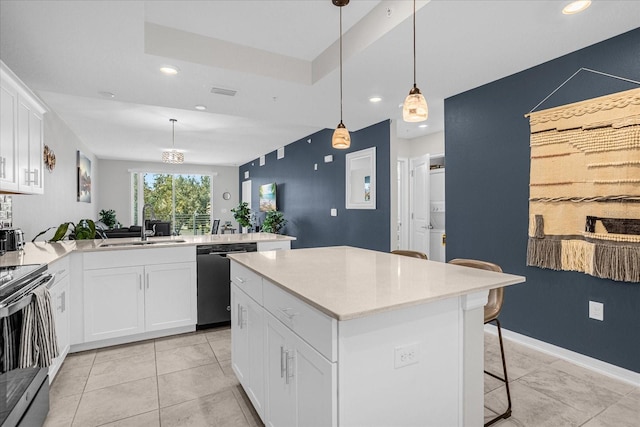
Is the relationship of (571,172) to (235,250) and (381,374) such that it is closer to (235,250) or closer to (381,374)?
(381,374)

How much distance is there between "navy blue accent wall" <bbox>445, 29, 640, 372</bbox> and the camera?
241cm

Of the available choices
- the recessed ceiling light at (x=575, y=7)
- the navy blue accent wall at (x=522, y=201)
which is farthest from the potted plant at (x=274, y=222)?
the recessed ceiling light at (x=575, y=7)

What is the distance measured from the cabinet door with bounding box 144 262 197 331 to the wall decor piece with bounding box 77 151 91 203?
4324 millimetres

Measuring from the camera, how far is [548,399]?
2.14 m

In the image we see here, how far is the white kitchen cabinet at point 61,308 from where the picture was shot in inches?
91.6

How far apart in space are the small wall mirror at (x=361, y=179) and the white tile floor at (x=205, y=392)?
256cm

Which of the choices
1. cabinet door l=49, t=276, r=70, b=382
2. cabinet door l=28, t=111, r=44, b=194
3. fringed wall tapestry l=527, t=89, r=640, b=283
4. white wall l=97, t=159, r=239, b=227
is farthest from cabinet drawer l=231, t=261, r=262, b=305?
white wall l=97, t=159, r=239, b=227

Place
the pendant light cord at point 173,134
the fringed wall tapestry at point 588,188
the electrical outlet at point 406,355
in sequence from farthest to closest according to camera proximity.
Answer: the pendant light cord at point 173,134 → the fringed wall tapestry at point 588,188 → the electrical outlet at point 406,355

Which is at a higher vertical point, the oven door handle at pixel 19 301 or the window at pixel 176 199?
the window at pixel 176 199

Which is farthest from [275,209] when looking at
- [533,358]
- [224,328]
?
[533,358]

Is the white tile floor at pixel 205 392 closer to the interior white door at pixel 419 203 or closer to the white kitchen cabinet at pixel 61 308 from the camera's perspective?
the white kitchen cabinet at pixel 61 308

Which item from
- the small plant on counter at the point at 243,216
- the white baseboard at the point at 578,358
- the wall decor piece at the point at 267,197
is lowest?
the white baseboard at the point at 578,358

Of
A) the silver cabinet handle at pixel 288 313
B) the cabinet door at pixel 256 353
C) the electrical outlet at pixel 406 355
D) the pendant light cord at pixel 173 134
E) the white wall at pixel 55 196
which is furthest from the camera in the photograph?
the pendant light cord at pixel 173 134

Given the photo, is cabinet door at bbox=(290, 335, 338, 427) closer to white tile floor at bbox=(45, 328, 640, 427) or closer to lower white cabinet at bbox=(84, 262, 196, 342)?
white tile floor at bbox=(45, 328, 640, 427)
